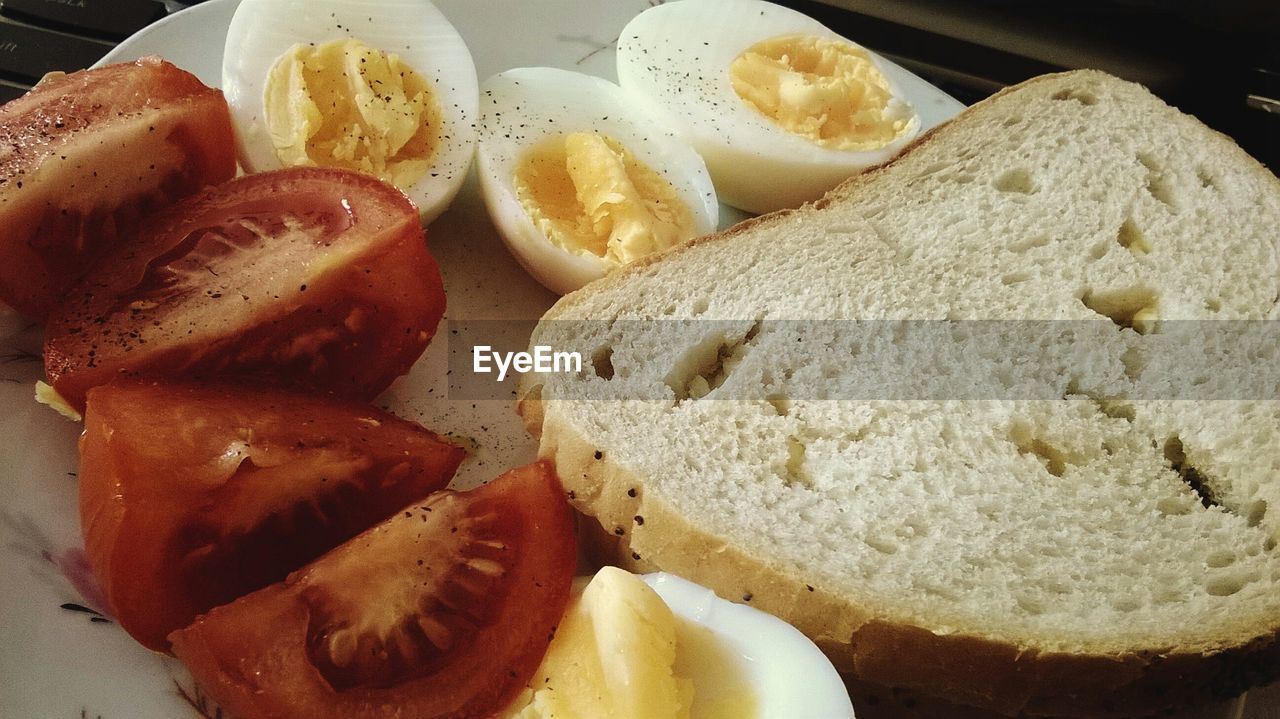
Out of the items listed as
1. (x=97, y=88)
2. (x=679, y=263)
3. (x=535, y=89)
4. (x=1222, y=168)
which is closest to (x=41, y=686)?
(x=97, y=88)

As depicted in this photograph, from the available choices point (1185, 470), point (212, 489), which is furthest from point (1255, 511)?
point (212, 489)

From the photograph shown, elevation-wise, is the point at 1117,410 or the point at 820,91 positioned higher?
the point at 820,91

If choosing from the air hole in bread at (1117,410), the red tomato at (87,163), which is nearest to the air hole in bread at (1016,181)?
the air hole in bread at (1117,410)

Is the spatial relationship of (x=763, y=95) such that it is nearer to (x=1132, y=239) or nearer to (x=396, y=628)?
(x=1132, y=239)

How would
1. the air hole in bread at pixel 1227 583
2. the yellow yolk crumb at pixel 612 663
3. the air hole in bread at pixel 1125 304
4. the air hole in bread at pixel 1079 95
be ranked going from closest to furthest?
the yellow yolk crumb at pixel 612 663 → the air hole in bread at pixel 1227 583 → the air hole in bread at pixel 1125 304 → the air hole in bread at pixel 1079 95

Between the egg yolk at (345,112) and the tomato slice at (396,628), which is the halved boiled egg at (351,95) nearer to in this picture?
the egg yolk at (345,112)

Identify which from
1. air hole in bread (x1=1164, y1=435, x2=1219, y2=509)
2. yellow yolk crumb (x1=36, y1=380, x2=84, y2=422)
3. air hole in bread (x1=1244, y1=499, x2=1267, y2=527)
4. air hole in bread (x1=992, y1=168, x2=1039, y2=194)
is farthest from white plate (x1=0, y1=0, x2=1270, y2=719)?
air hole in bread (x1=1244, y1=499, x2=1267, y2=527)

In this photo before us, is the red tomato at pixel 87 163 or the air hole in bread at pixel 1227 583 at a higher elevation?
the red tomato at pixel 87 163
